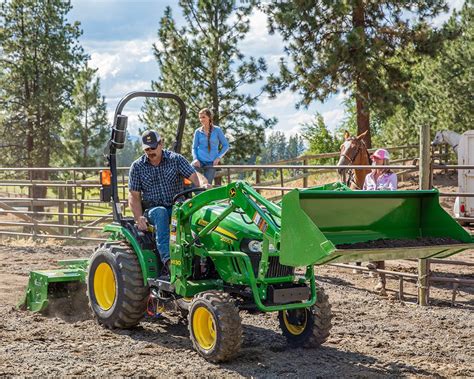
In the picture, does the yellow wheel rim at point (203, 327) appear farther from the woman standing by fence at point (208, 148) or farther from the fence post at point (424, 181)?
the woman standing by fence at point (208, 148)

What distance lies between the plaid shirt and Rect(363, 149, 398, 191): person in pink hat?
2.79m

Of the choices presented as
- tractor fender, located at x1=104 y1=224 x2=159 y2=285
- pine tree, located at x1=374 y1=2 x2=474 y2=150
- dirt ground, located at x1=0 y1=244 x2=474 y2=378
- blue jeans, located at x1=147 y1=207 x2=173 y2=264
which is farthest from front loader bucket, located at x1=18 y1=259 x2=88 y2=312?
pine tree, located at x1=374 y1=2 x2=474 y2=150

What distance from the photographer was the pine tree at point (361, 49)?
1891cm

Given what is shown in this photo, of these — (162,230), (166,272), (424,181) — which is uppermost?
(424,181)

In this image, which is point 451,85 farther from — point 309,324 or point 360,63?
point 309,324

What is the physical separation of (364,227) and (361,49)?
45.2ft

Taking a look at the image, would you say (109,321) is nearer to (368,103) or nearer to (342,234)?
(342,234)

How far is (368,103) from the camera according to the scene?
19125 mm

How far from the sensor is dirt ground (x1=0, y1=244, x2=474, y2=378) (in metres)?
5.38

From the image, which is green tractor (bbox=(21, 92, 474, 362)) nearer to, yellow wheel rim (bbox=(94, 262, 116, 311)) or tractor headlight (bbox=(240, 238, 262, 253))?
tractor headlight (bbox=(240, 238, 262, 253))

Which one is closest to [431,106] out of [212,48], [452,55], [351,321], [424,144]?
[452,55]

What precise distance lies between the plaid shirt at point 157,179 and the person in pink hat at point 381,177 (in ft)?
9.15

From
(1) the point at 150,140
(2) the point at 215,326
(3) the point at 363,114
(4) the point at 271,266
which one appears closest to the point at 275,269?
(4) the point at 271,266

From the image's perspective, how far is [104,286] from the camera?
6.94 meters
